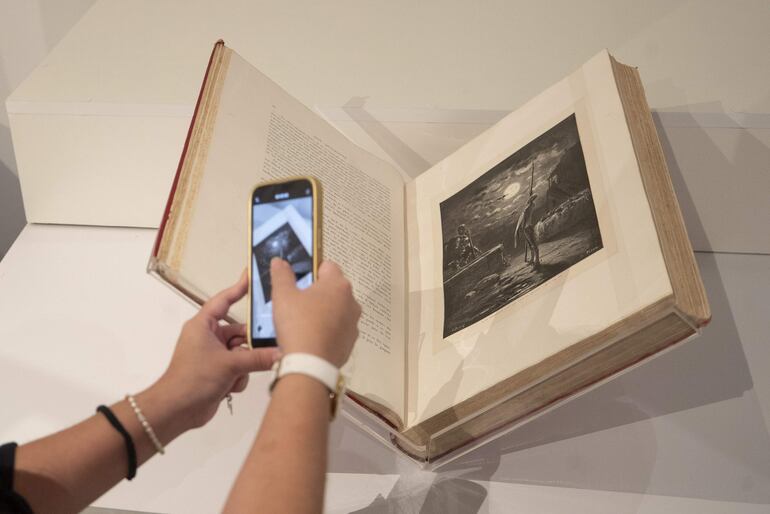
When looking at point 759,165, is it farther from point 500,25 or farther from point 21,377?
point 21,377

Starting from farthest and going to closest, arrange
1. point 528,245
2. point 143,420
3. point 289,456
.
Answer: point 528,245, point 143,420, point 289,456

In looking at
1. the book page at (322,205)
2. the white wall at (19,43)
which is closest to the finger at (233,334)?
the book page at (322,205)

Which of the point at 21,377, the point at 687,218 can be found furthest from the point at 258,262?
the point at 687,218

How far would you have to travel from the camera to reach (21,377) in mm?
648

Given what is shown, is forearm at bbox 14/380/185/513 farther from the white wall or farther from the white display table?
the white wall

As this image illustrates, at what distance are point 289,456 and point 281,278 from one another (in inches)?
4.4

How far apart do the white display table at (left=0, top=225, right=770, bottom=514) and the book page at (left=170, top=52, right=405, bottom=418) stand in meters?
0.11

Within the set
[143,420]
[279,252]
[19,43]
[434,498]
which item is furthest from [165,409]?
[19,43]

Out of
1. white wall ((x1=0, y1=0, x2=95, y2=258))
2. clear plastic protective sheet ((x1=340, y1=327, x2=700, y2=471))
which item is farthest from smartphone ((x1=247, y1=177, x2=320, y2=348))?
white wall ((x1=0, y1=0, x2=95, y2=258))

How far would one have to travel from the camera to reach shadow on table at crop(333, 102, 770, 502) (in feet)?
1.84

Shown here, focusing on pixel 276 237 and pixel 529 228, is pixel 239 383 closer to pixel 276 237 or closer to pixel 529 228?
pixel 276 237

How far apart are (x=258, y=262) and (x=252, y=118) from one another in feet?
0.59

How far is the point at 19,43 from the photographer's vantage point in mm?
1043

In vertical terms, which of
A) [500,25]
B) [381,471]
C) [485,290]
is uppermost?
[500,25]
